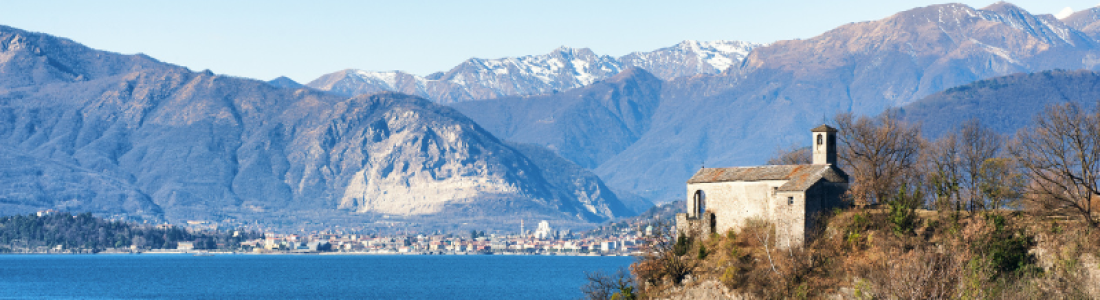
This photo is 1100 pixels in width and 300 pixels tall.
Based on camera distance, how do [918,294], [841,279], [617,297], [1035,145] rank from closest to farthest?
[918,294], [841,279], [1035,145], [617,297]

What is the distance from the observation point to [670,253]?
89438 millimetres

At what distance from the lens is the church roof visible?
8356 centimetres

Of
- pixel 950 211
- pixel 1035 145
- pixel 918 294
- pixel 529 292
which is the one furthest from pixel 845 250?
pixel 529 292

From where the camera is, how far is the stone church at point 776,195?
273ft

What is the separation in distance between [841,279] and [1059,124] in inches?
714

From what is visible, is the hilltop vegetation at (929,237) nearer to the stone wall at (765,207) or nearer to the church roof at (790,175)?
the stone wall at (765,207)

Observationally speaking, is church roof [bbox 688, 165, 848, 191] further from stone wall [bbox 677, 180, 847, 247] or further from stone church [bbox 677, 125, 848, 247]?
stone wall [bbox 677, 180, 847, 247]

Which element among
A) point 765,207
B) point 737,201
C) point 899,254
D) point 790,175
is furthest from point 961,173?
point 899,254

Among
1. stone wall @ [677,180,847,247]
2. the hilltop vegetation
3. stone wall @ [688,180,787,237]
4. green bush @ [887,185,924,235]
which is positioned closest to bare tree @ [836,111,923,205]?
the hilltop vegetation

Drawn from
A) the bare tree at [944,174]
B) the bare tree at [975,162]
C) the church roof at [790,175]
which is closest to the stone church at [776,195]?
the church roof at [790,175]

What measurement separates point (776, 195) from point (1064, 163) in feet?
59.1

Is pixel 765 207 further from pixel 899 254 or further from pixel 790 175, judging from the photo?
pixel 899 254

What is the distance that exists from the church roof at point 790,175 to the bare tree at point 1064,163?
11.8 meters

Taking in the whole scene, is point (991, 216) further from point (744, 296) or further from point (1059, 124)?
point (744, 296)
